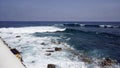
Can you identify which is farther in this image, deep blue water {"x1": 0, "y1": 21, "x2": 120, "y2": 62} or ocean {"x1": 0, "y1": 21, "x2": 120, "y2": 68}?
deep blue water {"x1": 0, "y1": 21, "x2": 120, "y2": 62}

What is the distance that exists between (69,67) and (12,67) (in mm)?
7253

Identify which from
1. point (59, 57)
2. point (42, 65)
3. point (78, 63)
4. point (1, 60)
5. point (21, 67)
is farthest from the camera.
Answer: point (59, 57)

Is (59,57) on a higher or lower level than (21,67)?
lower

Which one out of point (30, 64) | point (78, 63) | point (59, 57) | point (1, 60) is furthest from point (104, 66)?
point (1, 60)

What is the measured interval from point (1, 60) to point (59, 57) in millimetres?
8967

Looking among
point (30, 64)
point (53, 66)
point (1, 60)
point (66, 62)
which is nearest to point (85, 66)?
point (66, 62)

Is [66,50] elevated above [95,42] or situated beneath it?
elevated above

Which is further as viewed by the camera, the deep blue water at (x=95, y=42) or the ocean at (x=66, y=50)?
the deep blue water at (x=95, y=42)

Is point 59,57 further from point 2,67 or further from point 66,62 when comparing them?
point 2,67

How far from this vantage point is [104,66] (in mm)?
12391

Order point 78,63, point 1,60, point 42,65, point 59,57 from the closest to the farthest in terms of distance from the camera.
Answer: point 1,60, point 42,65, point 78,63, point 59,57

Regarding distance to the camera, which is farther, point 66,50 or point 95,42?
point 95,42

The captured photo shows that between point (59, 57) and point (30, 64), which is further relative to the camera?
point (59, 57)

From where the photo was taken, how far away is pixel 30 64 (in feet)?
39.1
